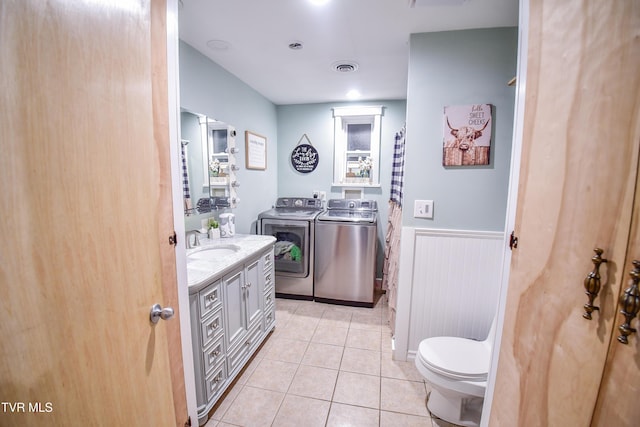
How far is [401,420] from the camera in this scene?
1493 mm

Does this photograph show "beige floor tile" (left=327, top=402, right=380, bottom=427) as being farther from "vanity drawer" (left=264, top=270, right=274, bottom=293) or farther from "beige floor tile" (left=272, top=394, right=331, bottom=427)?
"vanity drawer" (left=264, top=270, right=274, bottom=293)

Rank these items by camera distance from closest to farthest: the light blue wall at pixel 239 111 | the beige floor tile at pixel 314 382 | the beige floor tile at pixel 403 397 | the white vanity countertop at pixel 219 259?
the white vanity countertop at pixel 219 259, the beige floor tile at pixel 403 397, the beige floor tile at pixel 314 382, the light blue wall at pixel 239 111

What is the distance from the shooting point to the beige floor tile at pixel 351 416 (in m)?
1.46

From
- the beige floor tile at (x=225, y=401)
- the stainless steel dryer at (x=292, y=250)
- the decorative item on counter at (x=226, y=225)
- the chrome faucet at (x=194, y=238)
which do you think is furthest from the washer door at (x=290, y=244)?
the beige floor tile at (x=225, y=401)

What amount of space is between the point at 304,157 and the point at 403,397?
2738 millimetres

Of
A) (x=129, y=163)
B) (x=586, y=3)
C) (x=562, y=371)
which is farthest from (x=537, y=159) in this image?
(x=129, y=163)

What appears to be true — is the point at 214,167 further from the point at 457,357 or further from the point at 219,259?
the point at 457,357

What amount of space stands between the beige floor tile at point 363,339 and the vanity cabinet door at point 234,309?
928mm

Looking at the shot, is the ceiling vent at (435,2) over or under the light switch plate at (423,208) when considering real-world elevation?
over

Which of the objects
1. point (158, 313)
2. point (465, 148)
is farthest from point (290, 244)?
point (158, 313)

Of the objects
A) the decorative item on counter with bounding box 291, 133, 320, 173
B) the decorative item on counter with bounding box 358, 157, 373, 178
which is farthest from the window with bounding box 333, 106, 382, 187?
the decorative item on counter with bounding box 291, 133, 320, 173

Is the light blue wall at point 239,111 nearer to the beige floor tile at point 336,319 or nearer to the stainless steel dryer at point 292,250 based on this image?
the stainless steel dryer at point 292,250

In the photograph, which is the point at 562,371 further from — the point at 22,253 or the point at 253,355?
the point at 253,355

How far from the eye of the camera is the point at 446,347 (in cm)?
156
